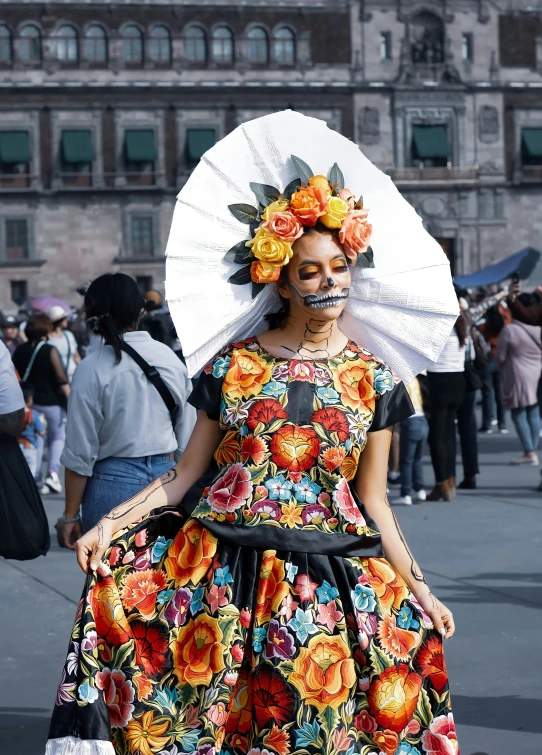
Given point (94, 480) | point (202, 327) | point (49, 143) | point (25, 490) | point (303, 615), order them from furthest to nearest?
point (49, 143)
point (25, 490)
point (94, 480)
point (202, 327)
point (303, 615)

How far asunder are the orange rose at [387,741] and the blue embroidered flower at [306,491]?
585 mm

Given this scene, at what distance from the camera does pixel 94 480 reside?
16.6 ft

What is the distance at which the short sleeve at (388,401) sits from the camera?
351 centimetres

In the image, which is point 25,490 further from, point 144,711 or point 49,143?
point 49,143

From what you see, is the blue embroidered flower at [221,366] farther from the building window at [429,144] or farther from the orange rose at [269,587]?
the building window at [429,144]

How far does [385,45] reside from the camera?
50156mm

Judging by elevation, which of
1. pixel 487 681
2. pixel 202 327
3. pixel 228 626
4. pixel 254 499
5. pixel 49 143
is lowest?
pixel 487 681

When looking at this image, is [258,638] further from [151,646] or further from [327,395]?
[327,395]

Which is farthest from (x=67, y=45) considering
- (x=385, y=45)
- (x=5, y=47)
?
(x=385, y=45)

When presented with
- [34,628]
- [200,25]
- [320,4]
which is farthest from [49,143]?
[34,628]

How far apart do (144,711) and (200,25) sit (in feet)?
159

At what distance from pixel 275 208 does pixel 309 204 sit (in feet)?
0.32

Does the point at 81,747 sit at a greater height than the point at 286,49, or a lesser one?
lesser

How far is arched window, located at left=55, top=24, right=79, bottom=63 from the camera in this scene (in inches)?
1923
